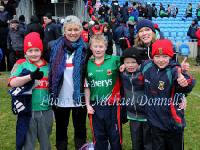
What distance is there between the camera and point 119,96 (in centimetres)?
441

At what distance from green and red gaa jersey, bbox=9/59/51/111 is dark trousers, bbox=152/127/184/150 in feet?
4.10

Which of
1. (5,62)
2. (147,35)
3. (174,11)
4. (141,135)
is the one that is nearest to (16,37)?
(5,62)

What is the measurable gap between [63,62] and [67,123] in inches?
33.4

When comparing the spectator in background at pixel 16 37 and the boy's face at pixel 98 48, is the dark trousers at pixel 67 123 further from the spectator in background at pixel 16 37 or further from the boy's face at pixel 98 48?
the spectator in background at pixel 16 37

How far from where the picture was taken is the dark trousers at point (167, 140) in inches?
156

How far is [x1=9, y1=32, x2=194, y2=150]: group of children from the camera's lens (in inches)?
153

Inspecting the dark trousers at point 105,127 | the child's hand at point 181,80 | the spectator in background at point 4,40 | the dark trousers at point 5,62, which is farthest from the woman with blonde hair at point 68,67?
the dark trousers at point 5,62

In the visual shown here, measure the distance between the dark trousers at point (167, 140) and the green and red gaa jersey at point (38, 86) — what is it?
1251 millimetres

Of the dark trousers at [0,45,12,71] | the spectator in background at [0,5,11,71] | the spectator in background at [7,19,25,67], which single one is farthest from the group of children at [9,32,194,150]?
the dark trousers at [0,45,12,71]

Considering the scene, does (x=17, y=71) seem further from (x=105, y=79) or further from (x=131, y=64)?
(x=131, y=64)

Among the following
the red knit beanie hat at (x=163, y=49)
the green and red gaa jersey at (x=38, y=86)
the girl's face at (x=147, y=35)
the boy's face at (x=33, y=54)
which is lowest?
the green and red gaa jersey at (x=38, y=86)

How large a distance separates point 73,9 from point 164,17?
5.78 metres

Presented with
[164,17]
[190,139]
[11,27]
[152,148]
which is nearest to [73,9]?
[164,17]

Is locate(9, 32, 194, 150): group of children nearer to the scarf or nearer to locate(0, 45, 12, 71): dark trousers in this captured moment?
the scarf
